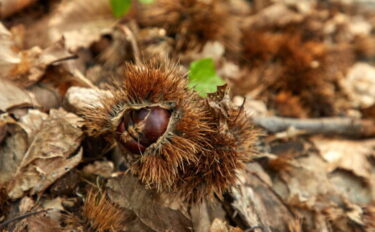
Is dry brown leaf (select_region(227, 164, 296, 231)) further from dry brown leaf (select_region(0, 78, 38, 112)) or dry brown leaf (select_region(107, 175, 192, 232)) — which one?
dry brown leaf (select_region(0, 78, 38, 112))

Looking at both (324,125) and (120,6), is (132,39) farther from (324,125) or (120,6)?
(324,125)

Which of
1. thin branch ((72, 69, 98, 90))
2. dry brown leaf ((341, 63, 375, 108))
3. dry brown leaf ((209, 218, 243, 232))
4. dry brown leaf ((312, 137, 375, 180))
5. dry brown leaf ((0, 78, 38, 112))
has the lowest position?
dry brown leaf ((209, 218, 243, 232))

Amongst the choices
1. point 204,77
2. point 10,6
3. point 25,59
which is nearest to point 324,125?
point 204,77

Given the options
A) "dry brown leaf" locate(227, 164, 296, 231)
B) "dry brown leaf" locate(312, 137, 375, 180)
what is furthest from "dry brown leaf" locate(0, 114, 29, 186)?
"dry brown leaf" locate(312, 137, 375, 180)

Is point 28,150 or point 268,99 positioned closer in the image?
point 28,150

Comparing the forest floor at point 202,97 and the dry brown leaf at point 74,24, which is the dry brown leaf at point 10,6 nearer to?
the forest floor at point 202,97

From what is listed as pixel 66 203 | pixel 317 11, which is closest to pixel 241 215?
pixel 66 203

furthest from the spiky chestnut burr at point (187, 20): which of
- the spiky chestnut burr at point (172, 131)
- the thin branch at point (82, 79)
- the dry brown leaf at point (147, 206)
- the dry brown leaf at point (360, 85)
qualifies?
the dry brown leaf at point (360, 85)

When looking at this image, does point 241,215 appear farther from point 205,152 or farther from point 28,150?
point 28,150
